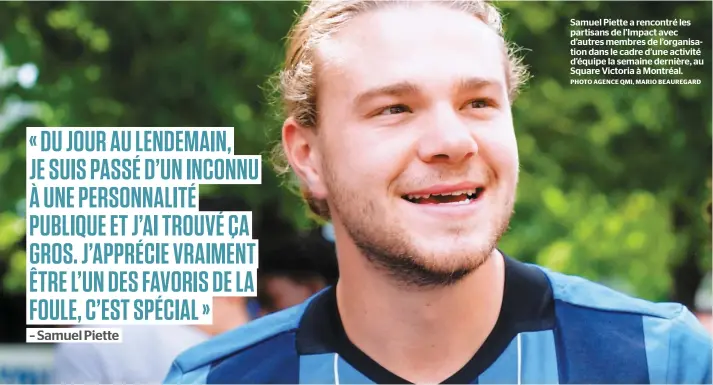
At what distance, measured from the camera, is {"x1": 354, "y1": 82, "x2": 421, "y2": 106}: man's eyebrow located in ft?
8.30

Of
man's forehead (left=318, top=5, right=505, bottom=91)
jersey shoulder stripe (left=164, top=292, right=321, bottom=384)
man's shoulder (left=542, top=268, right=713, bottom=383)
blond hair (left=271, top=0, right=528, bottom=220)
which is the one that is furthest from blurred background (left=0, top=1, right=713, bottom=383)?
man's forehead (left=318, top=5, right=505, bottom=91)

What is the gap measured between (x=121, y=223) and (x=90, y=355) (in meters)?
0.50

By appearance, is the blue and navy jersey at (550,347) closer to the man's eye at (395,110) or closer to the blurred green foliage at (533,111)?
the blurred green foliage at (533,111)

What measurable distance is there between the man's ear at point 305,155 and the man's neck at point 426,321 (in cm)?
28

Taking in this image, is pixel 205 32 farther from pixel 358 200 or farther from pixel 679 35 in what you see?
pixel 679 35

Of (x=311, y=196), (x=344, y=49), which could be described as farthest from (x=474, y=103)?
(x=311, y=196)

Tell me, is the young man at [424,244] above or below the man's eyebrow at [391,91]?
below

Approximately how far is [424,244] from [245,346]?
0.76m

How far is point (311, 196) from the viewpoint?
289 centimetres

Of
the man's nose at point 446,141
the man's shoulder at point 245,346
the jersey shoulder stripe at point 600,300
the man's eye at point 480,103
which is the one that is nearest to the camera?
the man's nose at point 446,141

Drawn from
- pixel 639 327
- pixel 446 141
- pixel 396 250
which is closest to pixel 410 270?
Answer: pixel 396 250

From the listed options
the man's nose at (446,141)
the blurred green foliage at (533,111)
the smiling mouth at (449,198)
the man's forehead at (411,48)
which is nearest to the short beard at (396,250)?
the smiling mouth at (449,198)

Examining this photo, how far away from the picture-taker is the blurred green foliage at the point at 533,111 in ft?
10.4

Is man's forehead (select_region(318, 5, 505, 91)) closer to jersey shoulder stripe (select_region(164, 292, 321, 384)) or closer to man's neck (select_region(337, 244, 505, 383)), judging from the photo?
man's neck (select_region(337, 244, 505, 383))
